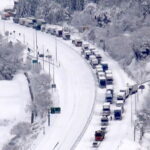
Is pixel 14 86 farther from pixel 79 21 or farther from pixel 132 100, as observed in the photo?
pixel 79 21

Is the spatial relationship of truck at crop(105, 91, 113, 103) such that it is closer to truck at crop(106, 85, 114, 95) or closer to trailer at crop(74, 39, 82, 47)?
truck at crop(106, 85, 114, 95)

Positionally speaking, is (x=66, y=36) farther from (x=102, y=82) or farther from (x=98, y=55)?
(x=102, y=82)

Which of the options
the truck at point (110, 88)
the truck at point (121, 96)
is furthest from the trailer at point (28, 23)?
the truck at point (121, 96)

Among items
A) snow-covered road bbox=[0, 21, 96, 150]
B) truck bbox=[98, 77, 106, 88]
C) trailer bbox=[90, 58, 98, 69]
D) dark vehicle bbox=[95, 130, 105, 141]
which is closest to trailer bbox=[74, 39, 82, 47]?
snow-covered road bbox=[0, 21, 96, 150]

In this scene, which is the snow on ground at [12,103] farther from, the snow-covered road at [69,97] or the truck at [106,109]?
the truck at [106,109]

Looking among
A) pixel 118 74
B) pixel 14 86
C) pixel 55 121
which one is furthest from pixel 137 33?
pixel 55 121

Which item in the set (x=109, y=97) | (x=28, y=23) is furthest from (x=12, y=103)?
(x=28, y=23)

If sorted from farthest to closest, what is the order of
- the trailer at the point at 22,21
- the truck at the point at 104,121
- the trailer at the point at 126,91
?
the trailer at the point at 22,21, the trailer at the point at 126,91, the truck at the point at 104,121
